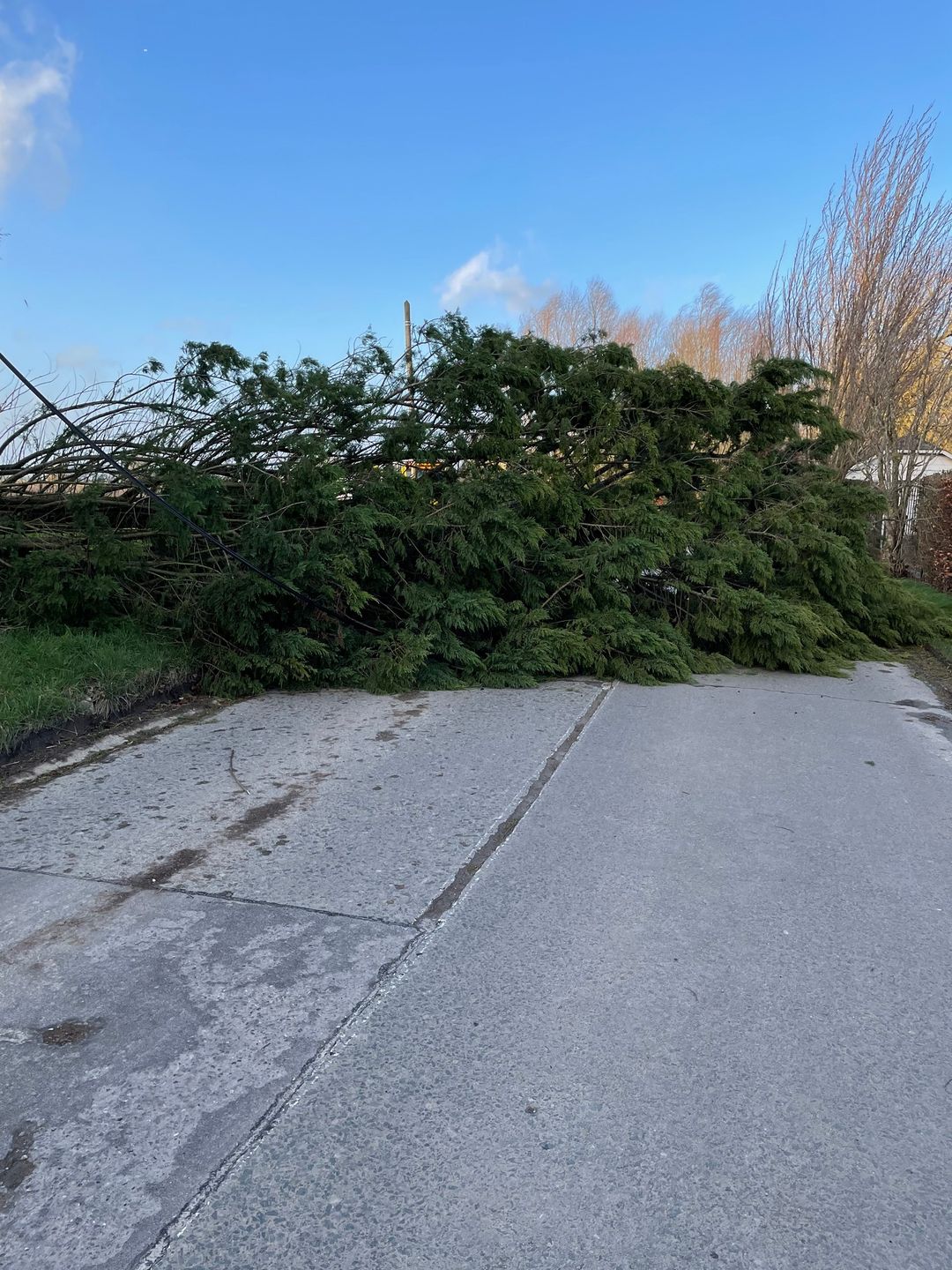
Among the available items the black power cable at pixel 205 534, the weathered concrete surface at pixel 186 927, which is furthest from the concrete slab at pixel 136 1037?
the black power cable at pixel 205 534

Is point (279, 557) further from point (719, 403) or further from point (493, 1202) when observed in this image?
point (493, 1202)

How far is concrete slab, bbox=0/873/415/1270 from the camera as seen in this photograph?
2085 mm

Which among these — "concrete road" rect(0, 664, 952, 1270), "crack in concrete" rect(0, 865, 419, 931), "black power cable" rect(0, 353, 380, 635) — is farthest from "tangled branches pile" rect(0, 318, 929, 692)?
"crack in concrete" rect(0, 865, 419, 931)

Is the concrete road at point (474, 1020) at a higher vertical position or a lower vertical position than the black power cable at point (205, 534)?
lower

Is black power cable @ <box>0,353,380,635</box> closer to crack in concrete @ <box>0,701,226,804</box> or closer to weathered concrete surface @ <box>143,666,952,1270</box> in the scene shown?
crack in concrete @ <box>0,701,226,804</box>

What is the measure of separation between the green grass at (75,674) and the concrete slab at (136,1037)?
1913mm

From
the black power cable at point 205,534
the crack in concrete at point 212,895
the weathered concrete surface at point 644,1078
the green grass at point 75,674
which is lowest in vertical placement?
the weathered concrete surface at point 644,1078

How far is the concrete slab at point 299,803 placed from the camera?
12.6 feet

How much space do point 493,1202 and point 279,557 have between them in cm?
562

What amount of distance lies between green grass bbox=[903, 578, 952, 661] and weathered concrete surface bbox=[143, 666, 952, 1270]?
224 inches

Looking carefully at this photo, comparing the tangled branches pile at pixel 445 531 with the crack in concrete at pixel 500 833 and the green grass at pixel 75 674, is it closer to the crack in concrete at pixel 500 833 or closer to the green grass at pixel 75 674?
the green grass at pixel 75 674

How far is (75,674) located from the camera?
6.08 meters

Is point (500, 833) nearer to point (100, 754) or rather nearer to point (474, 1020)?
point (474, 1020)

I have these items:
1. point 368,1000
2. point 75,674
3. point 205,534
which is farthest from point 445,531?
point 368,1000
